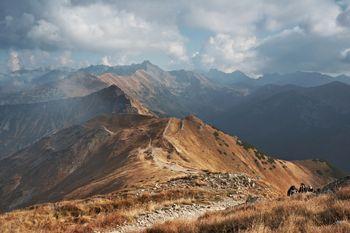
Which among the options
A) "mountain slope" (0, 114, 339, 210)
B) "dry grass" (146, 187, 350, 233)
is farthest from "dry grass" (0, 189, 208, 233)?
"mountain slope" (0, 114, 339, 210)

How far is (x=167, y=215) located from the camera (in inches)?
889

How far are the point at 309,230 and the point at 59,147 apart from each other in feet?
549

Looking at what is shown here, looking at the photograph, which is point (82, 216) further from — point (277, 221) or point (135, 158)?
point (135, 158)

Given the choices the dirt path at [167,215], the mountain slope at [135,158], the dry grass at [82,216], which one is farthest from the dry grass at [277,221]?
the mountain slope at [135,158]

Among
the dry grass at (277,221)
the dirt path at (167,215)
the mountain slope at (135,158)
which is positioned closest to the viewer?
the dry grass at (277,221)

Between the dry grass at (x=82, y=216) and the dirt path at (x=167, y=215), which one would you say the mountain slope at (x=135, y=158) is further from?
the dry grass at (x=82, y=216)

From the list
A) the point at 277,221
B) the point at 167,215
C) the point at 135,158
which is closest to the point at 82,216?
the point at 167,215

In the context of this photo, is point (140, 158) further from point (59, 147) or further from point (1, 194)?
point (59, 147)

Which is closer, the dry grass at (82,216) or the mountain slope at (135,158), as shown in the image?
the dry grass at (82,216)

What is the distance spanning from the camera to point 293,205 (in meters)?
15.8

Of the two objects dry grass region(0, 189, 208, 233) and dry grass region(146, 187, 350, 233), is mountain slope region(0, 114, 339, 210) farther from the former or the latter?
dry grass region(146, 187, 350, 233)

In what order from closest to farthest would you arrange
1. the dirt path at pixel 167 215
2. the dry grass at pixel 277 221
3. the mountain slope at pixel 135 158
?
1. the dry grass at pixel 277 221
2. the dirt path at pixel 167 215
3. the mountain slope at pixel 135 158

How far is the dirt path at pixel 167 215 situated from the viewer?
18844mm

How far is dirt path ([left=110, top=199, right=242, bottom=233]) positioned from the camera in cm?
1884
